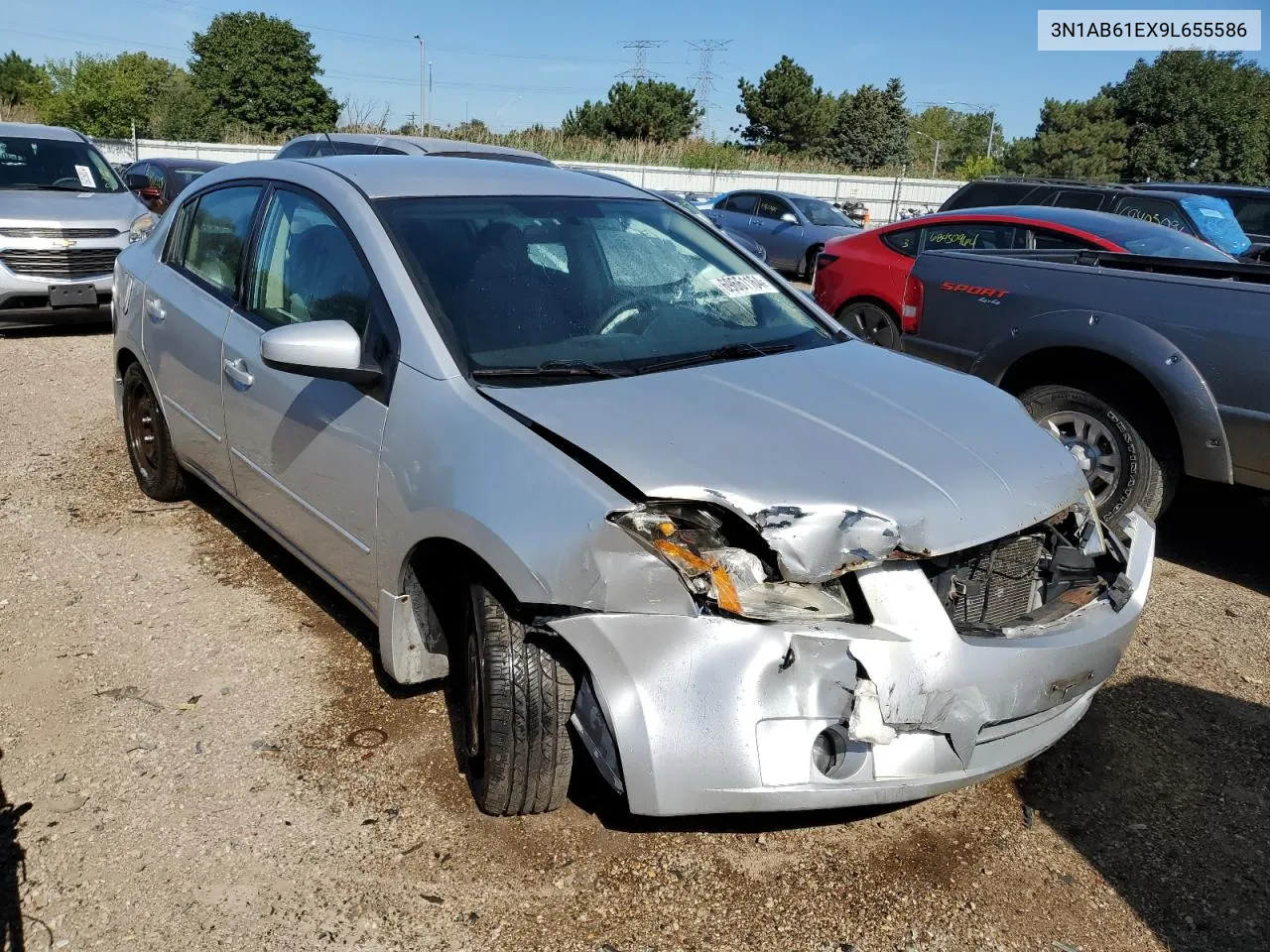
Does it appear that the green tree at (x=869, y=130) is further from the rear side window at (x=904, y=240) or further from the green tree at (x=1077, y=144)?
the rear side window at (x=904, y=240)

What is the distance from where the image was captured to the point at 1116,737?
3.36 metres

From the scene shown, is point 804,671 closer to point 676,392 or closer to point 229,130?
point 676,392

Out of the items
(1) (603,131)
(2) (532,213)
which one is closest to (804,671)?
(2) (532,213)

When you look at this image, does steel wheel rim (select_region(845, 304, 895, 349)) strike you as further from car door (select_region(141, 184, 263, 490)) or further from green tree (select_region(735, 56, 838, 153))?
green tree (select_region(735, 56, 838, 153))

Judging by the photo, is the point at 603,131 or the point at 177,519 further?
the point at 603,131

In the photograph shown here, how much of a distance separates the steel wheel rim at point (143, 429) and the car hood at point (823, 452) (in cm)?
278

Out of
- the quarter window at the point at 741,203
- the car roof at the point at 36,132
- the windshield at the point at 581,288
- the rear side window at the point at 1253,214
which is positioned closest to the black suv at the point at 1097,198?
the rear side window at the point at 1253,214

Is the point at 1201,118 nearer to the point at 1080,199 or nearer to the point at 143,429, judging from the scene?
the point at 1080,199

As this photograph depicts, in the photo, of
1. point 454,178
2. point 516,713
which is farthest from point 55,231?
point 516,713

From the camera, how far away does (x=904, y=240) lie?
8195 mm

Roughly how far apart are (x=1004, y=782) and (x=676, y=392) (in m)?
1.52

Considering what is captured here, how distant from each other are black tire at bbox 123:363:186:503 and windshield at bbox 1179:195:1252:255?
9.39m

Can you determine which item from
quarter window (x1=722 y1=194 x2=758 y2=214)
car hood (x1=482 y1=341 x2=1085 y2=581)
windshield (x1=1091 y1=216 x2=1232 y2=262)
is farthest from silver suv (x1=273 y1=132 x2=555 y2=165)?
quarter window (x1=722 y1=194 x2=758 y2=214)

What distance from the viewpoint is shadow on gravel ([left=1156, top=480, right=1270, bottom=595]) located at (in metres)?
5.00
